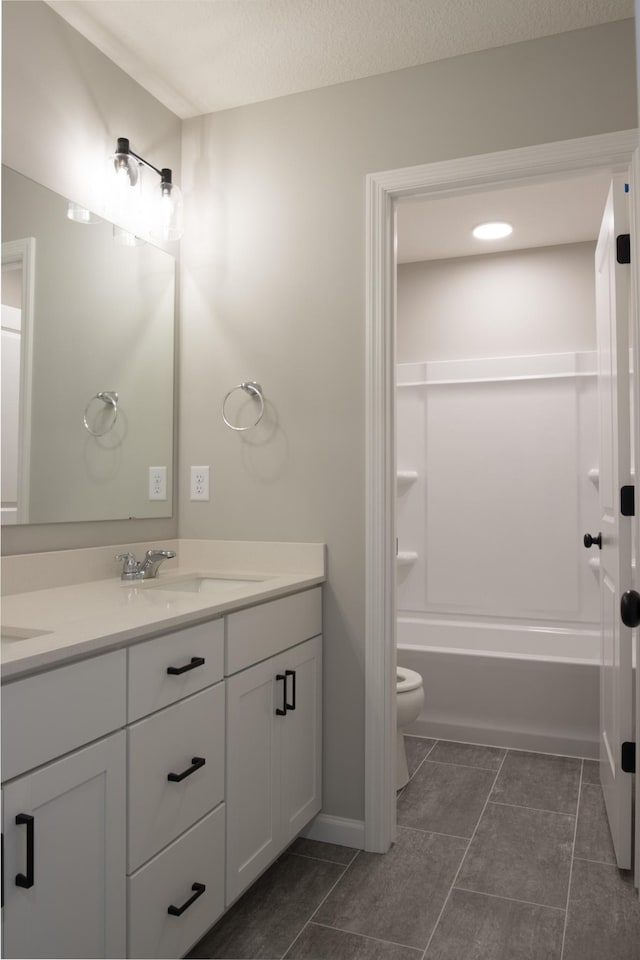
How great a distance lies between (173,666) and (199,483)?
1.11 meters

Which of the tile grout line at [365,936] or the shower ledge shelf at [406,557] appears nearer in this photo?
the tile grout line at [365,936]

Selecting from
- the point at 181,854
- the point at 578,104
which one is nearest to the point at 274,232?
the point at 578,104

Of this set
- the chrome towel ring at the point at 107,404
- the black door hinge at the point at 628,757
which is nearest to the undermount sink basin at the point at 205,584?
the chrome towel ring at the point at 107,404

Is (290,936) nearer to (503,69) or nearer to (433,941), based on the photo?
(433,941)

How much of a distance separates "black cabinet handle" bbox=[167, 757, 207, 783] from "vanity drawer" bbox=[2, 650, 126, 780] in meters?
0.22

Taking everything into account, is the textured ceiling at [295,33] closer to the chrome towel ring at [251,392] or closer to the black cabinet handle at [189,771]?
the chrome towel ring at [251,392]

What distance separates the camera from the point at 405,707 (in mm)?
2646

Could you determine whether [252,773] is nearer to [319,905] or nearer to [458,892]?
[319,905]

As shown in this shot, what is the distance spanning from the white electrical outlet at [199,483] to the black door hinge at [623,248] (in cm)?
151

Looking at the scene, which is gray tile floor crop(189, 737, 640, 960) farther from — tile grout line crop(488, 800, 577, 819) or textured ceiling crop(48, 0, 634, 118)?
textured ceiling crop(48, 0, 634, 118)

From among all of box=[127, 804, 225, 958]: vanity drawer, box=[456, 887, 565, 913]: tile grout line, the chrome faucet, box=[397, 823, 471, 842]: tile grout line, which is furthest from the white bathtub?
box=[127, 804, 225, 958]: vanity drawer

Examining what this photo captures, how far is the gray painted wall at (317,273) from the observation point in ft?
7.15

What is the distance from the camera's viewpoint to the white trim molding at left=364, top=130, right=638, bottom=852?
225 cm

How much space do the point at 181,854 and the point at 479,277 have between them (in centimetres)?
336
